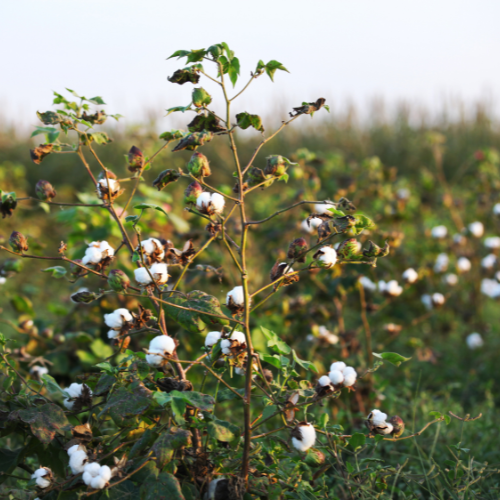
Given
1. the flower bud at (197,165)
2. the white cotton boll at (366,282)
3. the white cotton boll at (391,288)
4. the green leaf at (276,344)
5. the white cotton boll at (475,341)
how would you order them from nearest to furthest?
the flower bud at (197,165) < the green leaf at (276,344) < the white cotton boll at (391,288) < the white cotton boll at (366,282) < the white cotton boll at (475,341)

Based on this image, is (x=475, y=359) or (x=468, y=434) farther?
(x=475, y=359)

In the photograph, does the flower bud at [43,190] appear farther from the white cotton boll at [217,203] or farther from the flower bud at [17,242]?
the white cotton boll at [217,203]

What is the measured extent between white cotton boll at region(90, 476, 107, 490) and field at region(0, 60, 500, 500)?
0.02m

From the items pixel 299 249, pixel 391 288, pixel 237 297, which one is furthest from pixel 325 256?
pixel 391 288

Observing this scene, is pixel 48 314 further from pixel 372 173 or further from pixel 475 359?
pixel 475 359

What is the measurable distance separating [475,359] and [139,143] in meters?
2.81

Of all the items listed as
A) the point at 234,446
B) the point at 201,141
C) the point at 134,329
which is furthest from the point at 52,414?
the point at 201,141

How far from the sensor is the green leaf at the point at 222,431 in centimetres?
84

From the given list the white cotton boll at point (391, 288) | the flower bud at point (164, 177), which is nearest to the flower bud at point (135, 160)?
the flower bud at point (164, 177)

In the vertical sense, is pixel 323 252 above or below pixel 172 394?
above

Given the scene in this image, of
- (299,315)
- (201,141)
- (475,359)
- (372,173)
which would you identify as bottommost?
(475,359)

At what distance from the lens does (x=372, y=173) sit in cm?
264

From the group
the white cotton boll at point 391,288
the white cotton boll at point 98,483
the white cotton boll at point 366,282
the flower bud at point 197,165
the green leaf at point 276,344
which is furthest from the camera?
the white cotton boll at point 366,282

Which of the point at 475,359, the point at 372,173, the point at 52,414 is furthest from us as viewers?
the point at 372,173
